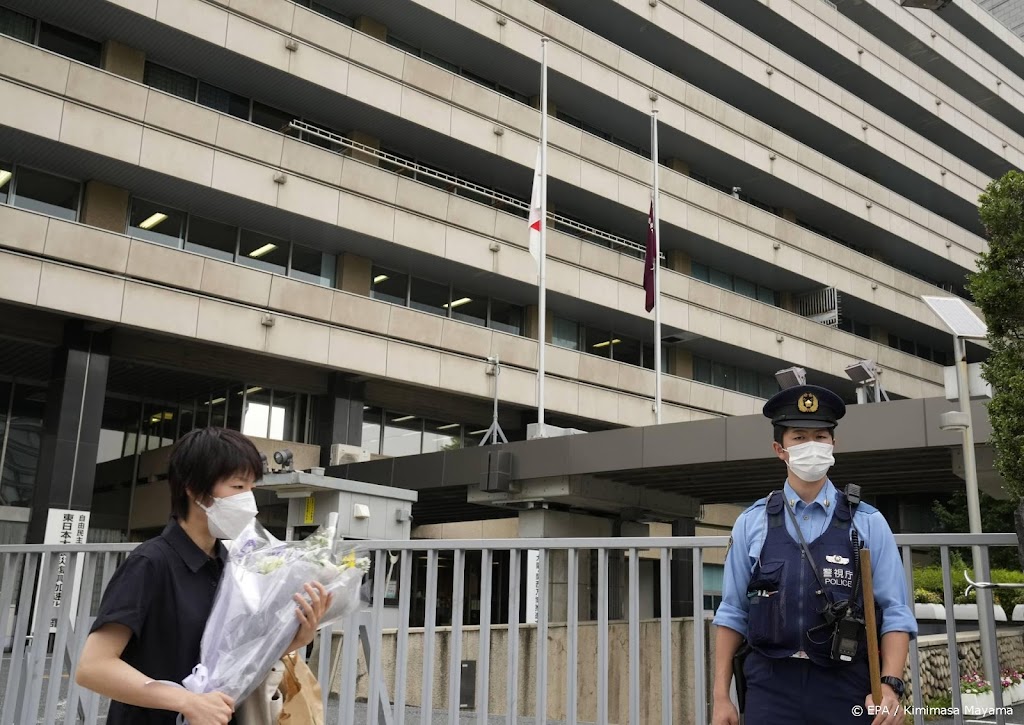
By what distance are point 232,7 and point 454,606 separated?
962 inches

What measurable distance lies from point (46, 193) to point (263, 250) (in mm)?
5735

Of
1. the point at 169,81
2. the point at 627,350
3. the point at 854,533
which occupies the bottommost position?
the point at 854,533

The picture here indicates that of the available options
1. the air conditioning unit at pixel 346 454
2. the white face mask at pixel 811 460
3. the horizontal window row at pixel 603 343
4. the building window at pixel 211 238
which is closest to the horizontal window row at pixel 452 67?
the horizontal window row at pixel 603 343

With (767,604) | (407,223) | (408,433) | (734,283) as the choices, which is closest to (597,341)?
(734,283)

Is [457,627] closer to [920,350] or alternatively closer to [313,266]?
[313,266]

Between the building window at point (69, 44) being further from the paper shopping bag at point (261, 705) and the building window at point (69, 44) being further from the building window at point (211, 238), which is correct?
the paper shopping bag at point (261, 705)

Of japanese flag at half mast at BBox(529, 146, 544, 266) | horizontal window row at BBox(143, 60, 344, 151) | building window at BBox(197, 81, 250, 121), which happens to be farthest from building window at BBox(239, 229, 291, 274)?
japanese flag at half mast at BBox(529, 146, 544, 266)

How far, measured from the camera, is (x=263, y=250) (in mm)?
26984

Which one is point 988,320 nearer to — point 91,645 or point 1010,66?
point 91,645

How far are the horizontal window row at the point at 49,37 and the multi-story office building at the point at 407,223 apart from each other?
6cm

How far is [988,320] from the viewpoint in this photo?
446cm

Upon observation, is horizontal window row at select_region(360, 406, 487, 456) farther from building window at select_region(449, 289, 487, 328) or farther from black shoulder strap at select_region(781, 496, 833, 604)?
black shoulder strap at select_region(781, 496, 833, 604)

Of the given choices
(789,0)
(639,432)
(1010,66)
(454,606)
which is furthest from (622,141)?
(454,606)

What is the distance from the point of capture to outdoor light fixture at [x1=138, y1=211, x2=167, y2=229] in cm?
2503
